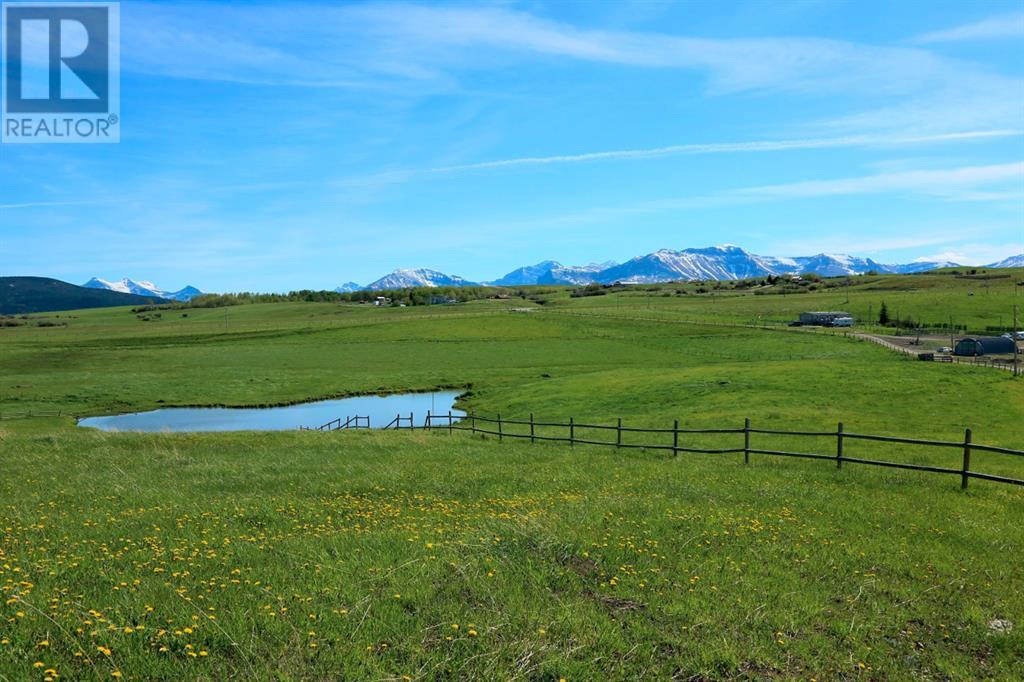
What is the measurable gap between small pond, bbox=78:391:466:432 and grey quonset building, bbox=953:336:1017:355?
66262 millimetres

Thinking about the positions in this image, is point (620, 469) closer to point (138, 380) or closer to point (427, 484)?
point (427, 484)

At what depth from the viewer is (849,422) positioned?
41.7 m

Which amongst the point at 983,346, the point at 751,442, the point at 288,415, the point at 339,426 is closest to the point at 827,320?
the point at 983,346

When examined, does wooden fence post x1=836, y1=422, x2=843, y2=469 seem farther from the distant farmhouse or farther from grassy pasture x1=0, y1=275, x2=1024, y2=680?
the distant farmhouse

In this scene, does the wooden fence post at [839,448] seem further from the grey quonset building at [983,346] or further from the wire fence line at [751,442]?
the grey quonset building at [983,346]

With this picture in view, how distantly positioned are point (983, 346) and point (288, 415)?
87.3 metres

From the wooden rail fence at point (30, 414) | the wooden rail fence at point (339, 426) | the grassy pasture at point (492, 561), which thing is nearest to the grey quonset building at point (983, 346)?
the grassy pasture at point (492, 561)

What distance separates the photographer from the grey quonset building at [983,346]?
83000mm

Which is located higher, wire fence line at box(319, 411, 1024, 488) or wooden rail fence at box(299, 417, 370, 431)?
wire fence line at box(319, 411, 1024, 488)

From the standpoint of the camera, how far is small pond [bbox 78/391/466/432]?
Answer: 61.1 m

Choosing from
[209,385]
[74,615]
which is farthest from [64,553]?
[209,385]

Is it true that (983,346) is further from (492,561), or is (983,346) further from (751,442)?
(492,561)

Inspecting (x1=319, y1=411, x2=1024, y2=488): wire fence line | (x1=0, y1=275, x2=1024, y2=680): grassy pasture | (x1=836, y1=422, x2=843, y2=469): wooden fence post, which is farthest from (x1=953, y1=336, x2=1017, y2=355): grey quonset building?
(x1=836, y1=422, x2=843, y2=469): wooden fence post

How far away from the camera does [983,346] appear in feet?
276
